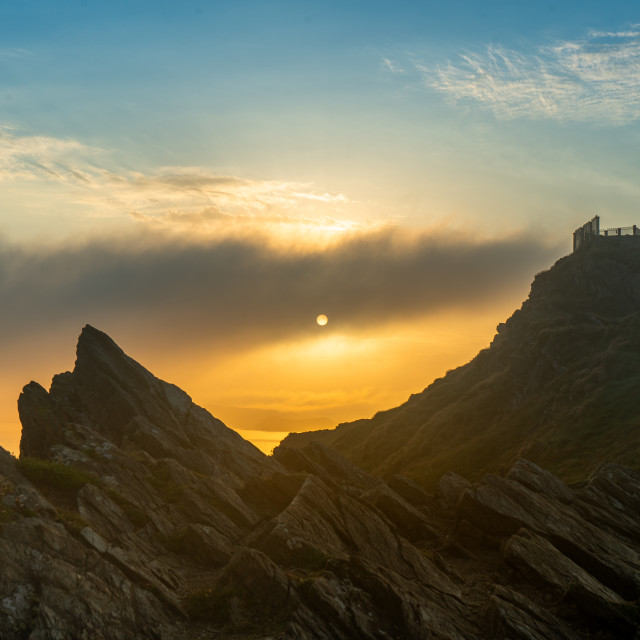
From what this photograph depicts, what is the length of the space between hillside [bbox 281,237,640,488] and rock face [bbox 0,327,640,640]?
90.8 ft

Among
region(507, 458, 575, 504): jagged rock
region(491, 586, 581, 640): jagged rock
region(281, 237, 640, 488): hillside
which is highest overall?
region(281, 237, 640, 488): hillside

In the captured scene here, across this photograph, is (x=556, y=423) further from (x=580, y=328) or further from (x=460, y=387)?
(x=460, y=387)

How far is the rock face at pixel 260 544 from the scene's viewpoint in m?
34.3

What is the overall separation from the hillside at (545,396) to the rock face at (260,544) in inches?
1089

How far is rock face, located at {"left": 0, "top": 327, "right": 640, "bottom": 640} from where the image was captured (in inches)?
1351

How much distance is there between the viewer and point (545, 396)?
105 meters

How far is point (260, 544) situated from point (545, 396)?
73162 mm

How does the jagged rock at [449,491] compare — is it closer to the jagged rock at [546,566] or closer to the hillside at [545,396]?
the jagged rock at [546,566]

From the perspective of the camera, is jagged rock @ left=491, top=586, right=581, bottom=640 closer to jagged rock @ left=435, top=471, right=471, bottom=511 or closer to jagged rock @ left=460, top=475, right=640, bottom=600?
jagged rock @ left=460, top=475, right=640, bottom=600

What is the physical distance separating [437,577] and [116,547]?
20.5 meters

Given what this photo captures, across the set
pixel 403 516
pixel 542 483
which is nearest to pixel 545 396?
pixel 542 483

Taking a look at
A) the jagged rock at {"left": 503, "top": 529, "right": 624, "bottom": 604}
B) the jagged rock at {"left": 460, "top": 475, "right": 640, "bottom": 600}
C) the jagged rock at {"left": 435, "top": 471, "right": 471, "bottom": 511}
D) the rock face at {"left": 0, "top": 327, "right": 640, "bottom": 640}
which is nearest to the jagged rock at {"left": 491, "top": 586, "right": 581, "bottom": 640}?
the rock face at {"left": 0, "top": 327, "right": 640, "bottom": 640}

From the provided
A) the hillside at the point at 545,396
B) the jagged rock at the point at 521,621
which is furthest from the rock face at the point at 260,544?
the hillside at the point at 545,396

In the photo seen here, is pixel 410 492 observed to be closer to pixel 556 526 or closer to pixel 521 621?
pixel 556 526
